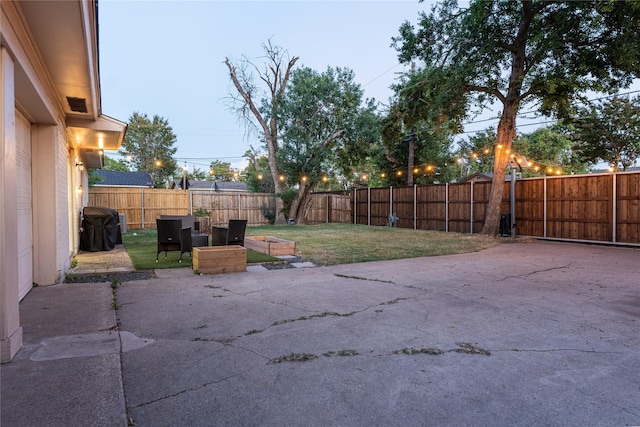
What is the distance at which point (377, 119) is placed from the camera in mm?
18812

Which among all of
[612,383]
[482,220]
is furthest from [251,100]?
[612,383]

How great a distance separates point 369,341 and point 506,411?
122 centimetres

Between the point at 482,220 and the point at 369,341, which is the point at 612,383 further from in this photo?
the point at 482,220

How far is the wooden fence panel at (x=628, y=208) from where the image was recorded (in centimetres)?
955

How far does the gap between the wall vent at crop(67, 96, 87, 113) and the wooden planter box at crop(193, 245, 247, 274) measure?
2.91 metres

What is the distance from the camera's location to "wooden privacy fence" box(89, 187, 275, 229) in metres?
15.8

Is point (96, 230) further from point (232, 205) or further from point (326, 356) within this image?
point (232, 205)

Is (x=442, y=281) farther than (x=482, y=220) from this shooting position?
No

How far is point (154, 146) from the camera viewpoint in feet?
123

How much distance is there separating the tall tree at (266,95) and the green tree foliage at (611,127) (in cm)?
1493

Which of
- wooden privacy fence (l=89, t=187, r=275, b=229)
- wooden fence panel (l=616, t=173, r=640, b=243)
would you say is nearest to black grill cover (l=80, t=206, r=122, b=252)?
wooden privacy fence (l=89, t=187, r=275, b=229)

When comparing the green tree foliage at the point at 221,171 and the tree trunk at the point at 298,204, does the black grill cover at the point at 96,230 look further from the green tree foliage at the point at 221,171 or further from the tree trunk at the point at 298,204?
the green tree foliage at the point at 221,171

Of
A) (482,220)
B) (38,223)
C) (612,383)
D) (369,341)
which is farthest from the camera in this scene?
(482,220)

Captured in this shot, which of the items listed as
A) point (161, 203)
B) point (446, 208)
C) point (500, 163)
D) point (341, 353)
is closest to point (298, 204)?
point (161, 203)
